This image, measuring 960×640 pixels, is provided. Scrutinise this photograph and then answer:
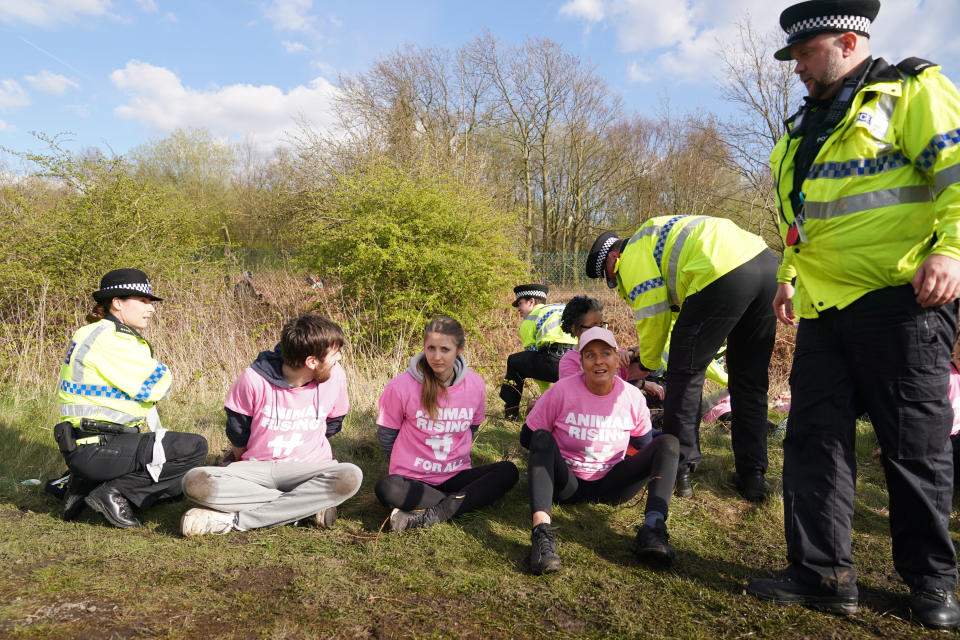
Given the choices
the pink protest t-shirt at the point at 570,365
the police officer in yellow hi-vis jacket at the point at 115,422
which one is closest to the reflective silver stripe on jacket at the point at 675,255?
the pink protest t-shirt at the point at 570,365

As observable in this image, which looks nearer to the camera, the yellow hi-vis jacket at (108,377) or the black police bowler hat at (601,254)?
the yellow hi-vis jacket at (108,377)

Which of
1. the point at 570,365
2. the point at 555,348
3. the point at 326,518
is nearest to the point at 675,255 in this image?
the point at 570,365

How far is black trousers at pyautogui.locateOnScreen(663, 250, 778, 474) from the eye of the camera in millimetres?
3133

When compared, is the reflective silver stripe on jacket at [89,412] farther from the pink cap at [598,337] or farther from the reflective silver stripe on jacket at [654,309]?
the reflective silver stripe on jacket at [654,309]

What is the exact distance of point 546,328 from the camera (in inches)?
228

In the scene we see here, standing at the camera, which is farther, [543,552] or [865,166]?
[543,552]

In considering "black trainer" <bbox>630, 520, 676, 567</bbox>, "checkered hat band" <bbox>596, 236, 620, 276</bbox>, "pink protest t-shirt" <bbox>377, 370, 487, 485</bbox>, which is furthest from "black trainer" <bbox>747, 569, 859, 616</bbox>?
"checkered hat band" <bbox>596, 236, 620, 276</bbox>

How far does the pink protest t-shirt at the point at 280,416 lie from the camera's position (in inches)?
125

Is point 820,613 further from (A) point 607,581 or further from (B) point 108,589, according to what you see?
(B) point 108,589

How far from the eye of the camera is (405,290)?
764 cm

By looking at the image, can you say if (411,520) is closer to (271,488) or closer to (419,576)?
(419,576)

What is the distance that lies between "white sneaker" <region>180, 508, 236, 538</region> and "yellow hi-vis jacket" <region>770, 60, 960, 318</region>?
9.83 feet

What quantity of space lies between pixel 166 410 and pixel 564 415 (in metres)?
3.92

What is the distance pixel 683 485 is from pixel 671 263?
4.43 feet
